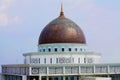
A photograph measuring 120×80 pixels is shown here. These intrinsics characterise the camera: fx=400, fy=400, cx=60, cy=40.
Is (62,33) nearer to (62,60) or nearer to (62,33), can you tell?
(62,33)

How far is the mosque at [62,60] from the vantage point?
56031mm

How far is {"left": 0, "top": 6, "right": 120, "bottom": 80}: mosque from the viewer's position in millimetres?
56031

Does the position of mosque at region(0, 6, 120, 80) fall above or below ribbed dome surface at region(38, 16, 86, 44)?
below

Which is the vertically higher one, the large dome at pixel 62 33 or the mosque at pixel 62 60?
the large dome at pixel 62 33

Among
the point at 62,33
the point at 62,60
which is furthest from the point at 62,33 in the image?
the point at 62,60

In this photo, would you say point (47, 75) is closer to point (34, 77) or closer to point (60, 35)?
point (34, 77)

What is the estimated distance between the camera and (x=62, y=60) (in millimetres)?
59156

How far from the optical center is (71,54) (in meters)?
59.1

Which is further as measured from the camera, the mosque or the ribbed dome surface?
the ribbed dome surface

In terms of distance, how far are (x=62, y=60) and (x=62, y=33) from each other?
15.5 feet

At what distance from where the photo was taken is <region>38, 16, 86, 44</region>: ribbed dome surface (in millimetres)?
61500

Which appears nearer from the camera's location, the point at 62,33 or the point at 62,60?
the point at 62,60

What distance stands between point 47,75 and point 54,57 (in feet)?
14.5

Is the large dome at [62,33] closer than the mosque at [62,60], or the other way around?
the mosque at [62,60]
